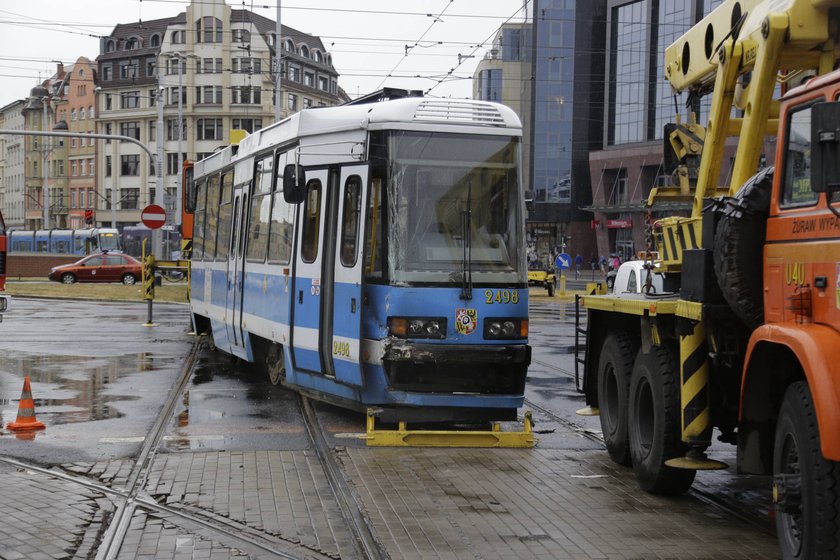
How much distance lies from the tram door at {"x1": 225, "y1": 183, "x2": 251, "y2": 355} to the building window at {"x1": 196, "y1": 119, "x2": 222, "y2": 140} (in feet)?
266

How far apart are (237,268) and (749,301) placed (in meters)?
9.58

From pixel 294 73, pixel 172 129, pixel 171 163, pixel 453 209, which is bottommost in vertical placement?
pixel 453 209

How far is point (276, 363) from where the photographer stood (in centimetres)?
1368

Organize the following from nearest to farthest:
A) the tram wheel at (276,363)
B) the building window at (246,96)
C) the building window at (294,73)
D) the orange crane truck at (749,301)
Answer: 1. the orange crane truck at (749,301)
2. the tram wheel at (276,363)
3. the building window at (246,96)
4. the building window at (294,73)

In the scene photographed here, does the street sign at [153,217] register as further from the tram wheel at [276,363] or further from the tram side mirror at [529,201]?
the tram side mirror at [529,201]

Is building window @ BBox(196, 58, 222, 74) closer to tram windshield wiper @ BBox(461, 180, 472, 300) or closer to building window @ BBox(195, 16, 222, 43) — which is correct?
building window @ BBox(195, 16, 222, 43)

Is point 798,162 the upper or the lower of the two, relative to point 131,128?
lower

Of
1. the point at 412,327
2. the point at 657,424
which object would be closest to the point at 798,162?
the point at 657,424

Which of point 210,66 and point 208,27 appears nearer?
point 208,27

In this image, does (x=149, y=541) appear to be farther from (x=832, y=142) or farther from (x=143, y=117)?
(x=143, y=117)

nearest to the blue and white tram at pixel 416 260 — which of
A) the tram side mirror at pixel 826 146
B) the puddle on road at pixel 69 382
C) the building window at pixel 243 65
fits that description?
the puddle on road at pixel 69 382

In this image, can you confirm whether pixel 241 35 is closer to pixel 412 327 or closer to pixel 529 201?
pixel 529 201

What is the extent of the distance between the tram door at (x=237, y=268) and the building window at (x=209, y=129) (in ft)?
266

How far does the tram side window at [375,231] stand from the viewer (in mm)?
10633
